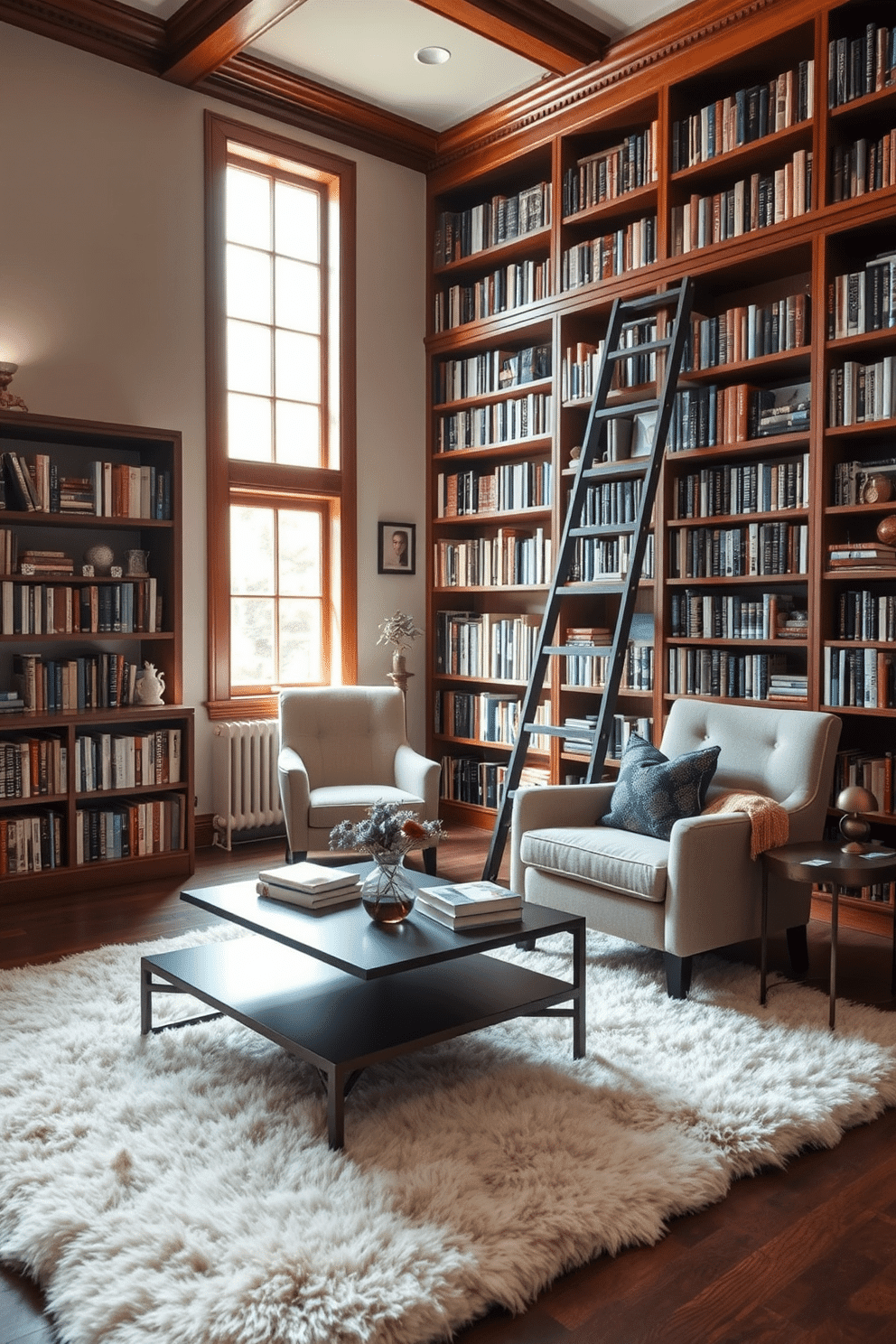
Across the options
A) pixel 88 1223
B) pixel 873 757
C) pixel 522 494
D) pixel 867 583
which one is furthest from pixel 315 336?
pixel 88 1223

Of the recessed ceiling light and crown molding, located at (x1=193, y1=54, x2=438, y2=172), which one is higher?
the recessed ceiling light

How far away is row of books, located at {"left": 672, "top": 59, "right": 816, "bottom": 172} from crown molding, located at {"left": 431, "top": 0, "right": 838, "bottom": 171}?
0.22 metres

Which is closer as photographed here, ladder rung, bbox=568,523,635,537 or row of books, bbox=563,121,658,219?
ladder rung, bbox=568,523,635,537

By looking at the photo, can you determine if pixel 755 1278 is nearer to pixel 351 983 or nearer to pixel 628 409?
pixel 351 983

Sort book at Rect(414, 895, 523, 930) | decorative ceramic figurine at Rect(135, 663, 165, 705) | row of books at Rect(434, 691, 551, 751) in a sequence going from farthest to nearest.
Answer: row of books at Rect(434, 691, 551, 751) < decorative ceramic figurine at Rect(135, 663, 165, 705) < book at Rect(414, 895, 523, 930)

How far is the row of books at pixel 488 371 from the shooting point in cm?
547

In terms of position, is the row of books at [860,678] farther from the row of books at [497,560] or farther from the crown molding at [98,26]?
the crown molding at [98,26]

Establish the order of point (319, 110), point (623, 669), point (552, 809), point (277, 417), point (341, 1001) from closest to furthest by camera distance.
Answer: point (341, 1001), point (552, 809), point (623, 669), point (319, 110), point (277, 417)

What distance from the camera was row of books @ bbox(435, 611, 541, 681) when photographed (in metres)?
5.54

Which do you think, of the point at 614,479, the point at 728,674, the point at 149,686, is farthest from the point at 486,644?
the point at 149,686

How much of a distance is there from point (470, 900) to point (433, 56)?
4.13 meters

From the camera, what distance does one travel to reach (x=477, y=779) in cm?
585

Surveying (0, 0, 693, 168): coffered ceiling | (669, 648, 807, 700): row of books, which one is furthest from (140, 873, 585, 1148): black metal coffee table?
(0, 0, 693, 168): coffered ceiling

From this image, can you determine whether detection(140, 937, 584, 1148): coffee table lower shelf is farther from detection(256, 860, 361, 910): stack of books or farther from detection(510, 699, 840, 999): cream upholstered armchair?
detection(510, 699, 840, 999): cream upholstered armchair
